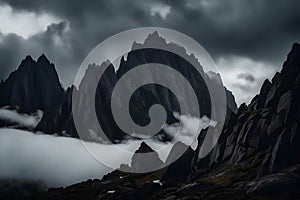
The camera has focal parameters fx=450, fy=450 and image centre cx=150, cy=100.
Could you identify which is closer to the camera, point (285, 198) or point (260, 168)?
point (285, 198)

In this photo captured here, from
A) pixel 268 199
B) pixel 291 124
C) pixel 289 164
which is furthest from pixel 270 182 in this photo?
pixel 291 124

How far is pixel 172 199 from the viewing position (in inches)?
7702

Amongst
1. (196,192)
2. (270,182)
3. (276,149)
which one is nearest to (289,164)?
(276,149)

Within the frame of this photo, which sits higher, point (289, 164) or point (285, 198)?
point (289, 164)

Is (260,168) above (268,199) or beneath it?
above

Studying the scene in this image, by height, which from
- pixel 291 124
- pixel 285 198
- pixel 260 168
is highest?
pixel 291 124

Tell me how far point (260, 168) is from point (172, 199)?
40.0 m

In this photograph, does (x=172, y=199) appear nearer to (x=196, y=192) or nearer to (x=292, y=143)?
(x=196, y=192)

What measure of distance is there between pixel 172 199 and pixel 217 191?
21.4 m

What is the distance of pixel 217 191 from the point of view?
186 meters

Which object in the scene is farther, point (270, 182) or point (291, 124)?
point (291, 124)

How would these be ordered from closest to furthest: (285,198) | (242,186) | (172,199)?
(285,198)
(242,186)
(172,199)

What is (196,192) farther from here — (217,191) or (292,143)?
(292,143)

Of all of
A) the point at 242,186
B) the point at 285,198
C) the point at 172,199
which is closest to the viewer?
the point at 285,198
